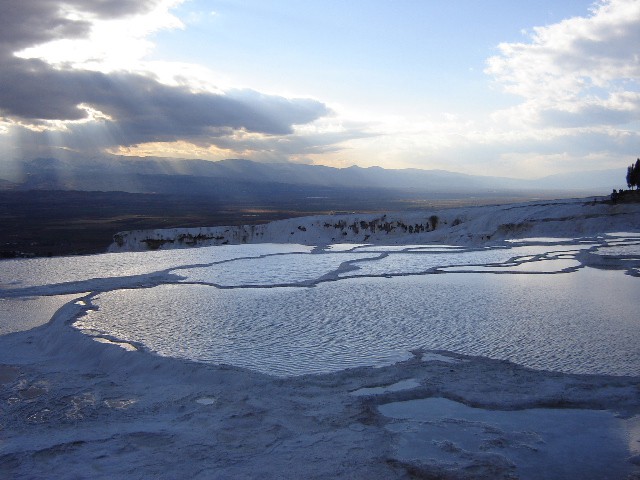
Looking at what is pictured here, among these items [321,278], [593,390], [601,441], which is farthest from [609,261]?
[601,441]

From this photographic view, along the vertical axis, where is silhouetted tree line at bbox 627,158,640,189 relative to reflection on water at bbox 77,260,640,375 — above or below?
above

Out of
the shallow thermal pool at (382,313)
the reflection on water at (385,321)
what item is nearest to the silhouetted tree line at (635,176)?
the shallow thermal pool at (382,313)

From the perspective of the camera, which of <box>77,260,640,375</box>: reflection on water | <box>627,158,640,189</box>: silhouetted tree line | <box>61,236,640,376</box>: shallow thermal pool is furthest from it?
<box>627,158,640,189</box>: silhouetted tree line

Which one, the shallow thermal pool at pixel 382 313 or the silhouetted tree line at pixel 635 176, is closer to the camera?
the shallow thermal pool at pixel 382 313

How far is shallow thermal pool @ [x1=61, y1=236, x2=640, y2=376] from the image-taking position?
866 cm

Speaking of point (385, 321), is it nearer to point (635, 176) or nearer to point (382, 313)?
point (382, 313)

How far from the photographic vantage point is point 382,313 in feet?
38.0

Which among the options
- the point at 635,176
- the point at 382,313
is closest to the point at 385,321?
the point at 382,313

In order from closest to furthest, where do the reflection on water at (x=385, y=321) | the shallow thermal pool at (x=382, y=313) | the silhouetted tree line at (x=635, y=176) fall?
the reflection on water at (x=385, y=321)
the shallow thermal pool at (x=382, y=313)
the silhouetted tree line at (x=635, y=176)

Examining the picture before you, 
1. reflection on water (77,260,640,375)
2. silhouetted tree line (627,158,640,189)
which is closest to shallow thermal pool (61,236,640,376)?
reflection on water (77,260,640,375)

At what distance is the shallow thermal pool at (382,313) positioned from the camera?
8664mm

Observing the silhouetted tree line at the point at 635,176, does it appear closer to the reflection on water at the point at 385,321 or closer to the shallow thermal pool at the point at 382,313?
the shallow thermal pool at the point at 382,313

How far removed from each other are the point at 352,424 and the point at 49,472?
3278 mm

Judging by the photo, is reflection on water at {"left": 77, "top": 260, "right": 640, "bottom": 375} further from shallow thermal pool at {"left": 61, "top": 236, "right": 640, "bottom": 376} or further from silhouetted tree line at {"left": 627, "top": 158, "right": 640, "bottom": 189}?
silhouetted tree line at {"left": 627, "top": 158, "right": 640, "bottom": 189}
